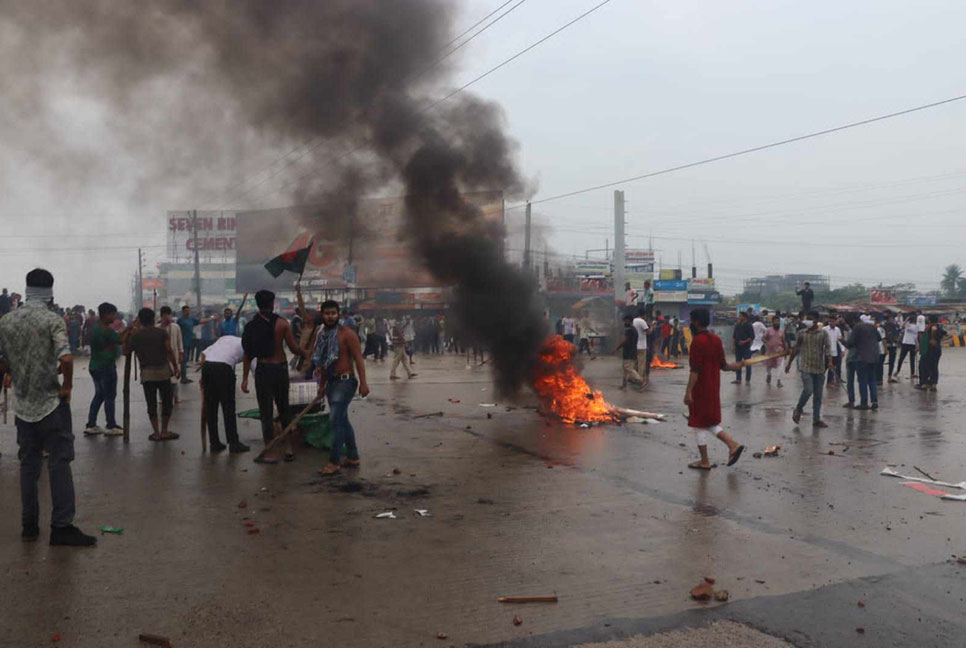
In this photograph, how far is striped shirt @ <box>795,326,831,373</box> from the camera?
33.8 feet

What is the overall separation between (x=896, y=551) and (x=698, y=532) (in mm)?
1191

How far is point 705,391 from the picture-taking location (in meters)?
7.67

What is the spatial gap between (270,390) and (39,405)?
2.99 meters

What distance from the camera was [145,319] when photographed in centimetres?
900

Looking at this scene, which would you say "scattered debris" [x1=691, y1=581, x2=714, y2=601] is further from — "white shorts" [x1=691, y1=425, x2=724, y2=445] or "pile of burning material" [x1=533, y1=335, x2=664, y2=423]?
"pile of burning material" [x1=533, y1=335, x2=664, y2=423]

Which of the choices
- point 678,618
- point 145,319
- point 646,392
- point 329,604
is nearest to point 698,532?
point 678,618

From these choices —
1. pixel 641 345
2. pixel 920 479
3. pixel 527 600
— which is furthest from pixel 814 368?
pixel 527 600

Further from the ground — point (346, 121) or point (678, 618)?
point (346, 121)

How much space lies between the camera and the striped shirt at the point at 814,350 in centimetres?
1031

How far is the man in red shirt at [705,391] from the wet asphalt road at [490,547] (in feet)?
0.96

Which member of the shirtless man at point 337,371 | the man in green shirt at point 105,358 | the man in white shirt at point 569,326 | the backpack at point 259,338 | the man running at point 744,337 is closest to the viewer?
the shirtless man at point 337,371

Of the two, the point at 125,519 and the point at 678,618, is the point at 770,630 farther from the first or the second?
the point at 125,519

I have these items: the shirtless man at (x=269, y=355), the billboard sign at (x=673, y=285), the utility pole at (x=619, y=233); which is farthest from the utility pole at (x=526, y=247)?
the billboard sign at (x=673, y=285)

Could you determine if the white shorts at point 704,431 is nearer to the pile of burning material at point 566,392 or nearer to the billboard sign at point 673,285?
the pile of burning material at point 566,392
